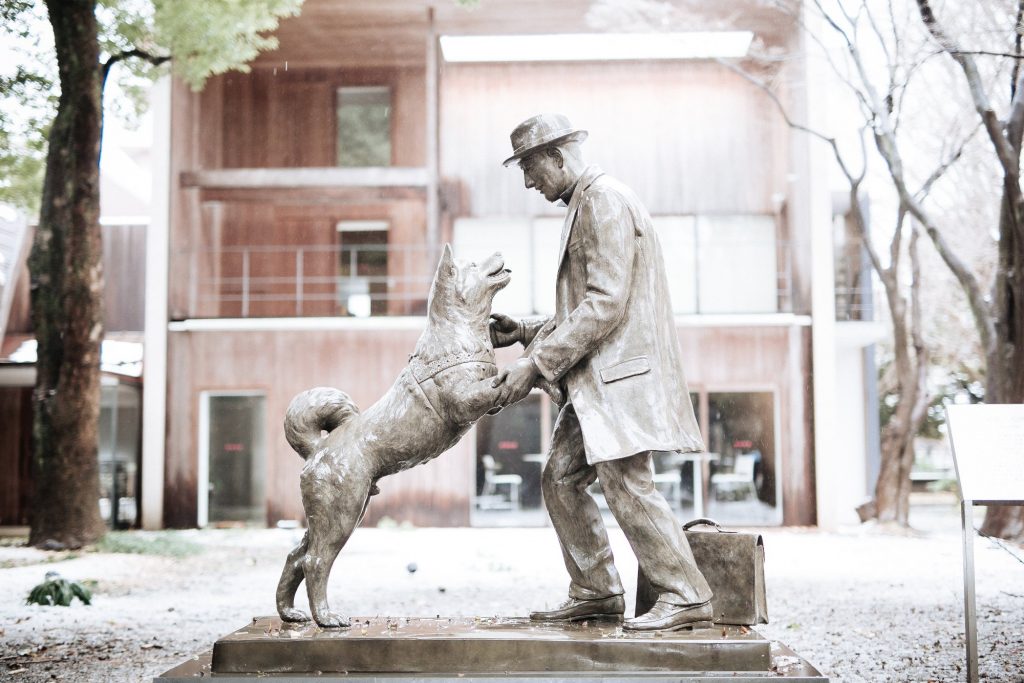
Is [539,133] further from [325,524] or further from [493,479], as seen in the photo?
[493,479]

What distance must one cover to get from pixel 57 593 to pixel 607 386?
5886 millimetres

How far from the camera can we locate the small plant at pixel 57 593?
765 centimetres

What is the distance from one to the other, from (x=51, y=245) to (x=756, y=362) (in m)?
9.34

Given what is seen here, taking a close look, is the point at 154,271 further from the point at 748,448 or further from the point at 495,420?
the point at 748,448

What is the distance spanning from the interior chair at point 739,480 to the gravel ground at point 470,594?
0.81 meters

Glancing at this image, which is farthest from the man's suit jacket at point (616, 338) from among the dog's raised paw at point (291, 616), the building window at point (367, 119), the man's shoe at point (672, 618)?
the building window at point (367, 119)

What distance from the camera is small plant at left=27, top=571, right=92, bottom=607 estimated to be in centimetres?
765

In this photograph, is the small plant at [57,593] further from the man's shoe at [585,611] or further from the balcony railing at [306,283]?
the balcony railing at [306,283]

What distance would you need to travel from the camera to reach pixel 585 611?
3.82 m

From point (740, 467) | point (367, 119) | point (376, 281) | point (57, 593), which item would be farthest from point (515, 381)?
point (367, 119)

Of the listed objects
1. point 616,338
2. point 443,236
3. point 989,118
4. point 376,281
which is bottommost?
point 616,338

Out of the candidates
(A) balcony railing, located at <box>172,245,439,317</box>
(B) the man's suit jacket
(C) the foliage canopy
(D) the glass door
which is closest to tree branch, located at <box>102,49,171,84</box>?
(C) the foliage canopy

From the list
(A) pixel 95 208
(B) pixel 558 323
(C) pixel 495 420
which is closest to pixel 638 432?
(B) pixel 558 323

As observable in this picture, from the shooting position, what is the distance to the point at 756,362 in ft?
47.4
